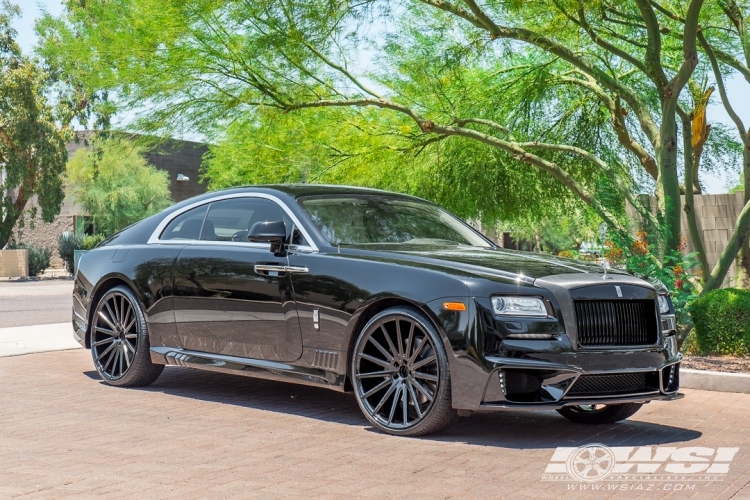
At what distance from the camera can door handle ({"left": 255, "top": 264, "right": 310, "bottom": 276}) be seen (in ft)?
23.7

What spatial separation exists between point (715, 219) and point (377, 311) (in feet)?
35.5

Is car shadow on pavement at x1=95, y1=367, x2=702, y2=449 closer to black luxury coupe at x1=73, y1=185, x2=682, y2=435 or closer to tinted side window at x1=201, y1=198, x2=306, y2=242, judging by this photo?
black luxury coupe at x1=73, y1=185, x2=682, y2=435

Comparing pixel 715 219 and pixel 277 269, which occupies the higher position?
pixel 715 219

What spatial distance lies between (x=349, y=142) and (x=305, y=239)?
8.97 meters

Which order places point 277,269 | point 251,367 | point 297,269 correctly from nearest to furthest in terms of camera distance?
point 297,269 → point 277,269 → point 251,367

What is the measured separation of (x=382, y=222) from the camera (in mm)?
7773

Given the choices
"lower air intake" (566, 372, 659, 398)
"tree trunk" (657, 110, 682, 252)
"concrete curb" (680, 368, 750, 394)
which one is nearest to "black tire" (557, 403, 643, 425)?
"lower air intake" (566, 372, 659, 398)

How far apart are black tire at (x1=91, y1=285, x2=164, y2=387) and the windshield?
1.92m

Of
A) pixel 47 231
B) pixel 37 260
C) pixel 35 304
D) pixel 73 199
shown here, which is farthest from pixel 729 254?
pixel 47 231

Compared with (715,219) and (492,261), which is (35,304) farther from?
(492,261)

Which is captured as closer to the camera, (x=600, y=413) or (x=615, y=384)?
(x=615, y=384)

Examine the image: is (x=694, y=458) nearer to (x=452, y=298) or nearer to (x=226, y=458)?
(x=452, y=298)

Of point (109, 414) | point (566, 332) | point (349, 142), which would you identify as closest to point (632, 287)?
point (566, 332)

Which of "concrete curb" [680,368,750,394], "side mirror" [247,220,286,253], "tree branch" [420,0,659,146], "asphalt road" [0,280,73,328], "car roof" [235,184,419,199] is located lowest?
"concrete curb" [680,368,750,394]
